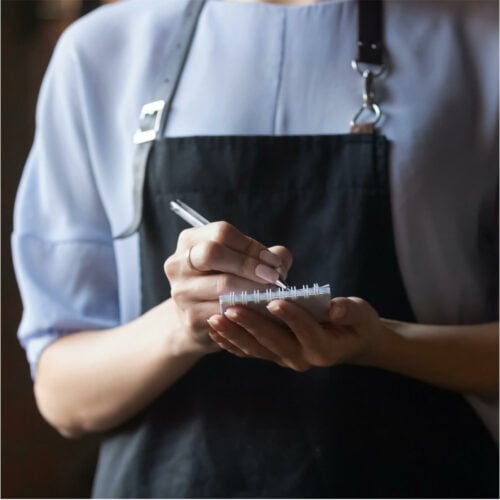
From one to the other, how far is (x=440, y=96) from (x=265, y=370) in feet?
0.65

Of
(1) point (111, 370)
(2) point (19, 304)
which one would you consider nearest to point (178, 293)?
(1) point (111, 370)

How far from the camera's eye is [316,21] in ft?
1.58

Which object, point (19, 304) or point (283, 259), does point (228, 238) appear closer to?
point (283, 259)

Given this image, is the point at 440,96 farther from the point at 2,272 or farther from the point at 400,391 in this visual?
the point at 2,272

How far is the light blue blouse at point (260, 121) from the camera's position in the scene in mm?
462

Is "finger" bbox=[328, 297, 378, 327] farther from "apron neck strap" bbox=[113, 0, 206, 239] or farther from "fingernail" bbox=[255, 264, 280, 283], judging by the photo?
"apron neck strap" bbox=[113, 0, 206, 239]

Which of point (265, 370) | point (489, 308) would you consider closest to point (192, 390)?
point (265, 370)

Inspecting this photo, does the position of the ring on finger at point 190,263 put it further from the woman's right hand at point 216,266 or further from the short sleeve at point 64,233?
the short sleeve at point 64,233

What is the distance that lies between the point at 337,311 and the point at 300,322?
0.08 ft

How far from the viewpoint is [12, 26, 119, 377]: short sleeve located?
50 cm

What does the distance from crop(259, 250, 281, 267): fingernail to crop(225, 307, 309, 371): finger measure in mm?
25

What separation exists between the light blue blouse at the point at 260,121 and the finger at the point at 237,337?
12 cm

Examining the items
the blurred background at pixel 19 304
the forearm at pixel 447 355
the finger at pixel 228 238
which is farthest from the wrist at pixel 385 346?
the blurred background at pixel 19 304

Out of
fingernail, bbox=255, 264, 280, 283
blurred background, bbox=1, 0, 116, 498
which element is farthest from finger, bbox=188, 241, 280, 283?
blurred background, bbox=1, 0, 116, 498
